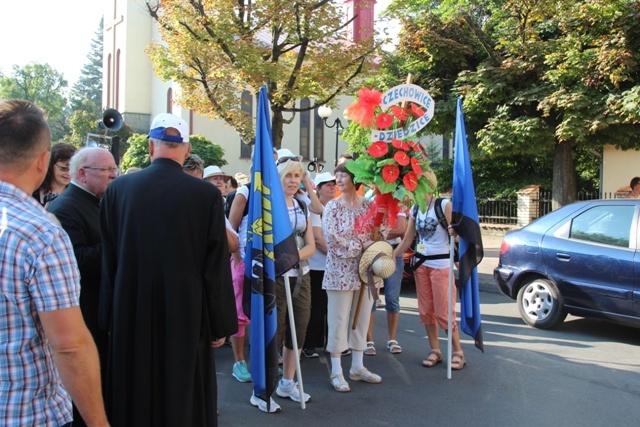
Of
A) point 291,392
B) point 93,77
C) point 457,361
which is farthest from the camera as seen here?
point 93,77

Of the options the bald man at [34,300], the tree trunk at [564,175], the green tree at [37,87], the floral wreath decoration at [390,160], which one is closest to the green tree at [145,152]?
the tree trunk at [564,175]

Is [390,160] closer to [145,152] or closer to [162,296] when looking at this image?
[162,296]

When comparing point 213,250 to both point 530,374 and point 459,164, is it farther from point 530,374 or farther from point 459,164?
point 530,374

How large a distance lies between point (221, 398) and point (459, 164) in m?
3.07

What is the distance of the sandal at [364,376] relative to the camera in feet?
17.3

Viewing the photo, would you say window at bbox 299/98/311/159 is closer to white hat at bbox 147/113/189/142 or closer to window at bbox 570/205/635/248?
window at bbox 570/205/635/248

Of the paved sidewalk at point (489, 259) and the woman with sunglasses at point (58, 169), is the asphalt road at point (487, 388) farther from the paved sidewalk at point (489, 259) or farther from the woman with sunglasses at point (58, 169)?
the paved sidewalk at point (489, 259)

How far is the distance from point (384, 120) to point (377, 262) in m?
1.24

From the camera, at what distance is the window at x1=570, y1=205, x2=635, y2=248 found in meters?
6.59

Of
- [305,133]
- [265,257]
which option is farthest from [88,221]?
[305,133]

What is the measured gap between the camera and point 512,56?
59.2ft

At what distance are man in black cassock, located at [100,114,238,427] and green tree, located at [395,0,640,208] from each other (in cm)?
1420

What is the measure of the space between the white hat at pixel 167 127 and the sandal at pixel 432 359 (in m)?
3.67

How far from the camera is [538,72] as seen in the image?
1748 centimetres
